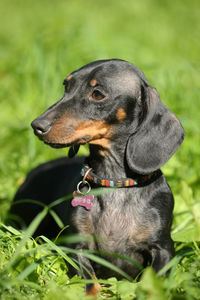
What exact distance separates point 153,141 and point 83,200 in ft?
1.97

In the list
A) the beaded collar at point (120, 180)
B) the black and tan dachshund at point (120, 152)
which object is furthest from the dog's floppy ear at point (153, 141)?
the beaded collar at point (120, 180)

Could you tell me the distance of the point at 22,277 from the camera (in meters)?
2.21

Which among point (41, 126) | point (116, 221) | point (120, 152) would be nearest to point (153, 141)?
point (120, 152)

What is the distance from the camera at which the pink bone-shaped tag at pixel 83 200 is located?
2834 mm

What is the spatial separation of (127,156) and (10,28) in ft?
30.5

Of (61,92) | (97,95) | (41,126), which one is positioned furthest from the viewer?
(61,92)

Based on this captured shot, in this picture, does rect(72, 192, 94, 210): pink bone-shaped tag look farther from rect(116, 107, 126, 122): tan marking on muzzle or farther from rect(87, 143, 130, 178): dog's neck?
rect(116, 107, 126, 122): tan marking on muzzle

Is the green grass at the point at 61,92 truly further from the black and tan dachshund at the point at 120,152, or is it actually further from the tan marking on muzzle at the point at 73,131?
the tan marking on muzzle at the point at 73,131

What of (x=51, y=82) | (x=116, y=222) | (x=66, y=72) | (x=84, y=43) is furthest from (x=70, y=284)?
(x=84, y=43)

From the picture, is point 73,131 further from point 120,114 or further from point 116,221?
point 116,221

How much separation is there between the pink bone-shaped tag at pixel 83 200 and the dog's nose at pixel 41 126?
512 mm

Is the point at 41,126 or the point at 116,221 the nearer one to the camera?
the point at 41,126

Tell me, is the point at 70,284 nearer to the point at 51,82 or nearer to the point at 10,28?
the point at 51,82

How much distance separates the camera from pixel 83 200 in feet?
9.36
